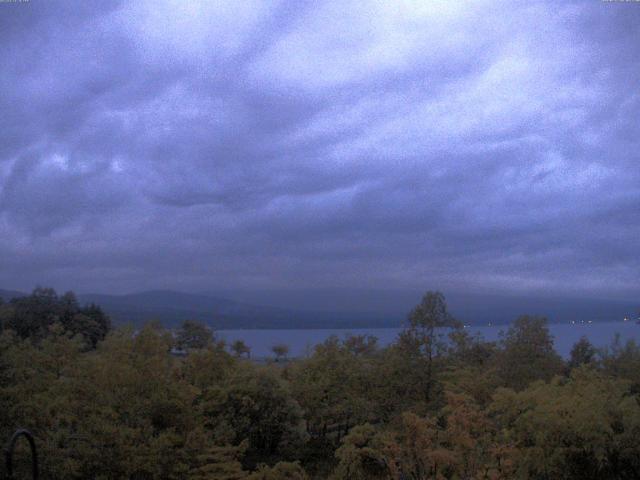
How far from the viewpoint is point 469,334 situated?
32.6m

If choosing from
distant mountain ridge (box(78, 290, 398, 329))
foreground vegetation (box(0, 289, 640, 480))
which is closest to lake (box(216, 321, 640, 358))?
foreground vegetation (box(0, 289, 640, 480))

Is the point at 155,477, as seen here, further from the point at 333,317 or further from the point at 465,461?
the point at 333,317

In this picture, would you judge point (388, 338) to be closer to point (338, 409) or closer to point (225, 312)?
point (338, 409)

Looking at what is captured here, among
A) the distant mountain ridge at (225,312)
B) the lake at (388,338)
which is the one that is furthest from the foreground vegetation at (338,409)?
the distant mountain ridge at (225,312)

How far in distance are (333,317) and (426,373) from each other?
156 meters

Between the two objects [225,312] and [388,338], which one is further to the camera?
[225,312]

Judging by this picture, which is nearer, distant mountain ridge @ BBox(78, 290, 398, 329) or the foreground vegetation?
the foreground vegetation

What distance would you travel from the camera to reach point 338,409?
1231 inches

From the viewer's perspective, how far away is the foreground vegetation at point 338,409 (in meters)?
18.3

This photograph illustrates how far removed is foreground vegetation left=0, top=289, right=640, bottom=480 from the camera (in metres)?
18.3

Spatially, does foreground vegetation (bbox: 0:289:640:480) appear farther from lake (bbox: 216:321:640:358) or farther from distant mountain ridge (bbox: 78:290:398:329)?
distant mountain ridge (bbox: 78:290:398:329)

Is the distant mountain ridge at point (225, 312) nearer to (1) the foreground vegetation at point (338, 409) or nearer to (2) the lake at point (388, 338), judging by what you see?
(2) the lake at point (388, 338)

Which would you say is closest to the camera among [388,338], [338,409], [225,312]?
[338,409]

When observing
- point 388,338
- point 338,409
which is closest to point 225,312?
point 388,338
